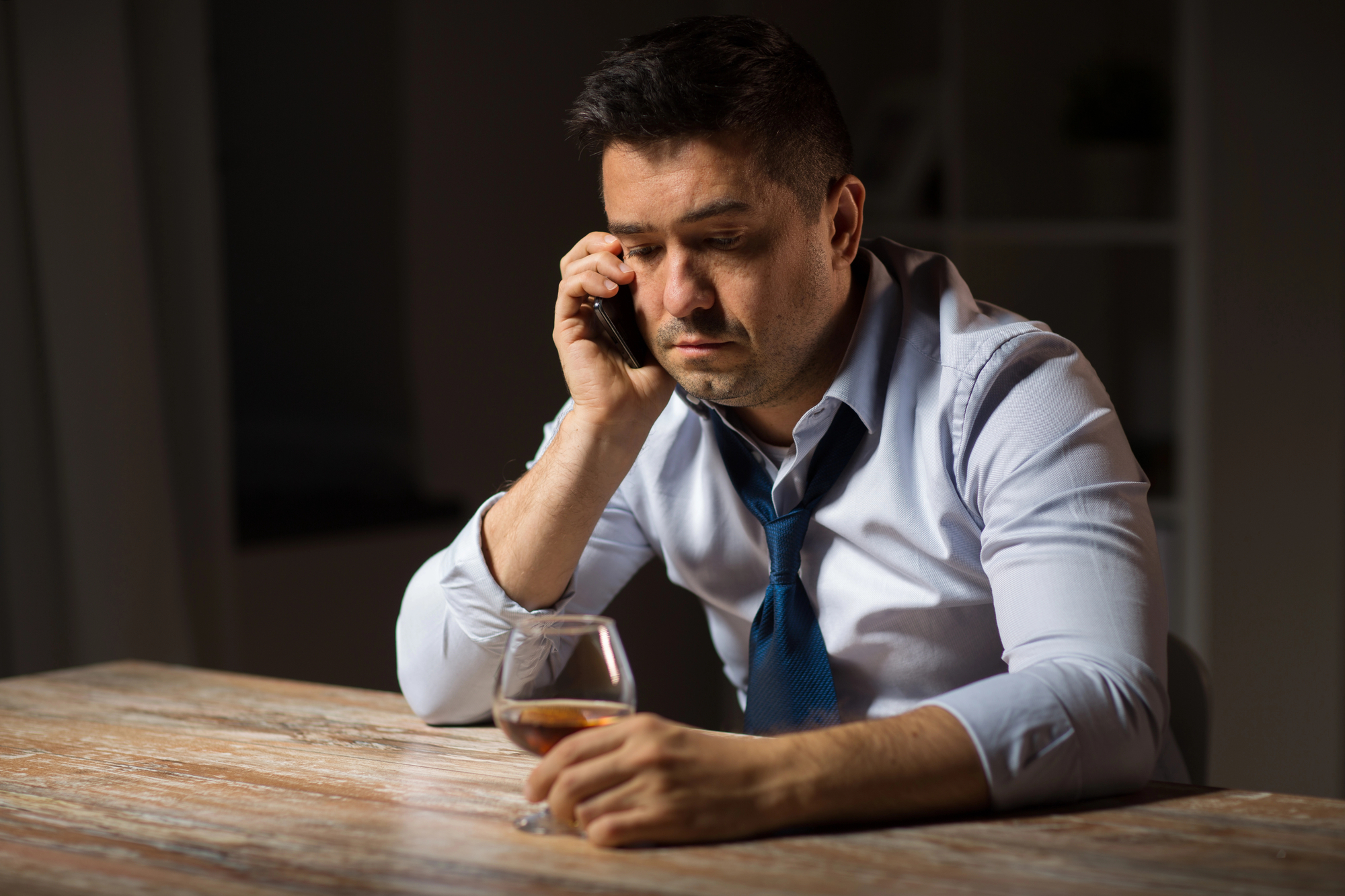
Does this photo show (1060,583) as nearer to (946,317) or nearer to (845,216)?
(946,317)

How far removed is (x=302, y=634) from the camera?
2.78 metres

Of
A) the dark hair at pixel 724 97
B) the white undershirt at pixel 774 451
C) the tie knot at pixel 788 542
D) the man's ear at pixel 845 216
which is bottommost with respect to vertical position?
the tie knot at pixel 788 542

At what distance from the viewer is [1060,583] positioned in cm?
112

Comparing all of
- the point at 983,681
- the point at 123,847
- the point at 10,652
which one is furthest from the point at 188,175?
the point at 983,681

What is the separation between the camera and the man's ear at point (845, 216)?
1.49 meters

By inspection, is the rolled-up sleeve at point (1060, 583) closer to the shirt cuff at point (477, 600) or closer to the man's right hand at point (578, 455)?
the man's right hand at point (578, 455)

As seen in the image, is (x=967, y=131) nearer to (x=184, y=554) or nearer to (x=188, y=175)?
(x=188, y=175)

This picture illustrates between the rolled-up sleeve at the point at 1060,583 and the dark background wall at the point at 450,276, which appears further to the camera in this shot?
the dark background wall at the point at 450,276

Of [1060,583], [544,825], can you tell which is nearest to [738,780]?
[544,825]

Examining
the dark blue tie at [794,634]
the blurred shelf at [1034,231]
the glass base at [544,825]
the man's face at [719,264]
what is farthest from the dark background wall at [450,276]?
the glass base at [544,825]

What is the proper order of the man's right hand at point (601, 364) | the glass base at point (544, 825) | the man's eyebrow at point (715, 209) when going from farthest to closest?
1. the man's right hand at point (601, 364)
2. the man's eyebrow at point (715, 209)
3. the glass base at point (544, 825)

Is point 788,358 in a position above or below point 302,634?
above

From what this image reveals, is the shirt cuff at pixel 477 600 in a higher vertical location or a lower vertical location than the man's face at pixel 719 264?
lower

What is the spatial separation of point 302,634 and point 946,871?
2191mm
